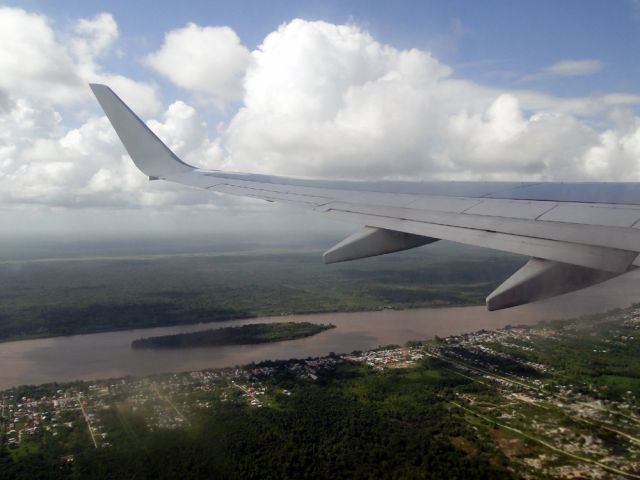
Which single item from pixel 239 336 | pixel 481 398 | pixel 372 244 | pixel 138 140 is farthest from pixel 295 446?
pixel 239 336

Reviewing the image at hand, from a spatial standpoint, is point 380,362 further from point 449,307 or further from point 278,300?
point 278,300

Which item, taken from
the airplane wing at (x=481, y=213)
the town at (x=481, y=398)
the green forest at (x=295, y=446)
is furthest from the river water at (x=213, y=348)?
the airplane wing at (x=481, y=213)

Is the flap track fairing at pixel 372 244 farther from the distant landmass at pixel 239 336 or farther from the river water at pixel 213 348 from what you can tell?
the distant landmass at pixel 239 336

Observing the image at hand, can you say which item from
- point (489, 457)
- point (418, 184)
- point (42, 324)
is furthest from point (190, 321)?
point (418, 184)

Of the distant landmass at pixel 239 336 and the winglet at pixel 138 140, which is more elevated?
the winglet at pixel 138 140

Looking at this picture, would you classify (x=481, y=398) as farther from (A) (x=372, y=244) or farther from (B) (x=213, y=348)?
(B) (x=213, y=348)

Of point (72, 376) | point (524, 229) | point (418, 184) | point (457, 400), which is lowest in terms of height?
point (72, 376)
